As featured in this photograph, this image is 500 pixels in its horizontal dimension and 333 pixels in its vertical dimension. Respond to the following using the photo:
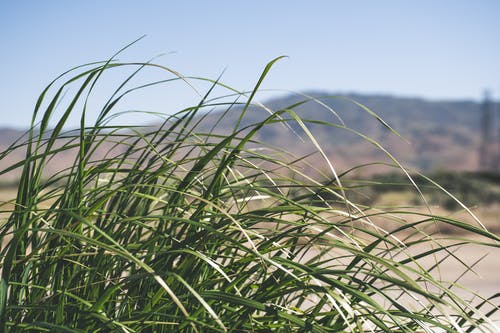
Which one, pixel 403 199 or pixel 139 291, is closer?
pixel 139 291

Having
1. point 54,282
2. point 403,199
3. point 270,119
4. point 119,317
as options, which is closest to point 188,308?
point 119,317

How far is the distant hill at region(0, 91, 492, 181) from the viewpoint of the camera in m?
101

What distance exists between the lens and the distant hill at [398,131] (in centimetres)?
10075

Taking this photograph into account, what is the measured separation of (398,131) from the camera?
115125 mm

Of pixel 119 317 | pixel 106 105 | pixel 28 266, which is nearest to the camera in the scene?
pixel 119 317

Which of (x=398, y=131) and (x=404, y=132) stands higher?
(x=398, y=131)

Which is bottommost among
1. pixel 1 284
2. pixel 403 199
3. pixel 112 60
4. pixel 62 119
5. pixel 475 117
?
pixel 475 117

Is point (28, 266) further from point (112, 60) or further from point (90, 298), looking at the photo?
point (112, 60)

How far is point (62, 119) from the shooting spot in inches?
68.1

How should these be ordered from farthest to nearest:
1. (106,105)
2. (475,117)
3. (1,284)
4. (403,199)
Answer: (475,117), (403,199), (106,105), (1,284)

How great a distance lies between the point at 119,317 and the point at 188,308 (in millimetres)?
168

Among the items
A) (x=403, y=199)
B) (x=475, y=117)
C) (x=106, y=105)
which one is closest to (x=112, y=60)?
(x=106, y=105)

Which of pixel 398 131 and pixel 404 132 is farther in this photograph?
pixel 404 132

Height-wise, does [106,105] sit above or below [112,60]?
below
